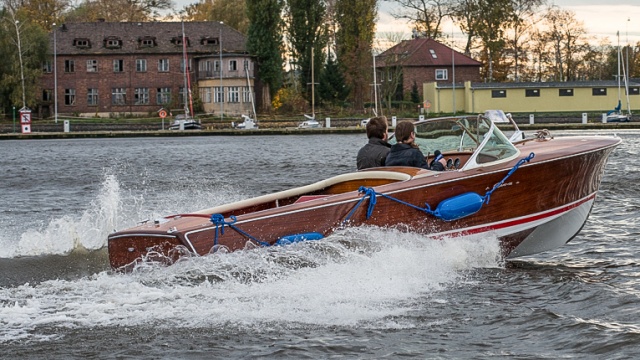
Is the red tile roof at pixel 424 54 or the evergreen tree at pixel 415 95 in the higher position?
the red tile roof at pixel 424 54

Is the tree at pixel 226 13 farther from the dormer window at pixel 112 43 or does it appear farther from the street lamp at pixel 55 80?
the street lamp at pixel 55 80

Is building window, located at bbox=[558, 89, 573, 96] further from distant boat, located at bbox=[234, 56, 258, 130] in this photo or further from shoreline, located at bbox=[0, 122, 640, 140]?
distant boat, located at bbox=[234, 56, 258, 130]

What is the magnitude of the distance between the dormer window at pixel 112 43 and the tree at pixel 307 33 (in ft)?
48.0

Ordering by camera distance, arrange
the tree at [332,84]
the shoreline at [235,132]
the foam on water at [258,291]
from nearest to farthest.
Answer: the foam on water at [258,291], the shoreline at [235,132], the tree at [332,84]

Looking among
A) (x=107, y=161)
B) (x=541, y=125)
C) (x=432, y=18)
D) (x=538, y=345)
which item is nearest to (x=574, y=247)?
(x=538, y=345)

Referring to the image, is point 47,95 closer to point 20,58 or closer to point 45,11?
point 20,58

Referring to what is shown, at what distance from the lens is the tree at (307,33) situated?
8869cm

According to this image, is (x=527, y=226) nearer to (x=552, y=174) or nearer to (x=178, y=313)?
(x=552, y=174)

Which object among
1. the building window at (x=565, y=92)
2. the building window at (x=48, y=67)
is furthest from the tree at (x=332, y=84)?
the building window at (x=48, y=67)

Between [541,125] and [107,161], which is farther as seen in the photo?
[541,125]

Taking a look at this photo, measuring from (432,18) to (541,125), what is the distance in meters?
27.0

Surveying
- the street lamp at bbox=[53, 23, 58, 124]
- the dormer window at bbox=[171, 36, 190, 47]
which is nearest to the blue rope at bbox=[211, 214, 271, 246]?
the street lamp at bbox=[53, 23, 58, 124]

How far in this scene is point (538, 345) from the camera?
9.42 meters

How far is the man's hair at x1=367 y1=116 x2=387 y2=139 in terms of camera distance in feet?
40.8
